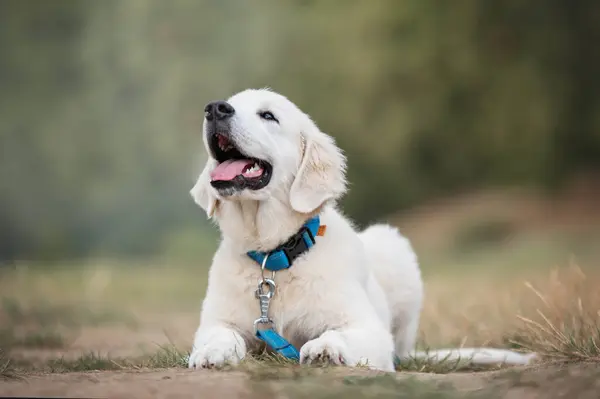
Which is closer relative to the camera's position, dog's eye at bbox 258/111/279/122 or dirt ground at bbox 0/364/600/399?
dirt ground at bbox 0/364/600/399

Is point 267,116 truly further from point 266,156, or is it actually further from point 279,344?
point 279,344

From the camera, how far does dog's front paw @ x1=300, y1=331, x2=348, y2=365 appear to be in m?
3.78

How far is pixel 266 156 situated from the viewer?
4312mm

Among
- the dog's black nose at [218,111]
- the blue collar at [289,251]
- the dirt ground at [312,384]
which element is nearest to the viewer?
the dirt ground at [312,384]

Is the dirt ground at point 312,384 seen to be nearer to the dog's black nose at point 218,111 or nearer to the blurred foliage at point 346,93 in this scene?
the dog's black nose at point 218,111

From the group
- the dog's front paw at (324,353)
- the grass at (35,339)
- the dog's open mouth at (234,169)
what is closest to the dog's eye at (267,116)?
the dog's open mouth at (234,169)

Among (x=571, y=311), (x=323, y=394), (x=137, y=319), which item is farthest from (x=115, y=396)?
(x=137, y=319)

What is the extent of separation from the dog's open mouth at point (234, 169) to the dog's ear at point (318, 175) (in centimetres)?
19

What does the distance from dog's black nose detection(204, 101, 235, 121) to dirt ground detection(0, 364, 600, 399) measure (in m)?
1.31

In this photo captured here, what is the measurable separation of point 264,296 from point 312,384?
1.07 meters

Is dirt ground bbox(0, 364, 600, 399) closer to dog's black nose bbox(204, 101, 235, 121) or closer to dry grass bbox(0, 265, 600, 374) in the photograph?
dry grass bbox(0, 265, 600, 374)

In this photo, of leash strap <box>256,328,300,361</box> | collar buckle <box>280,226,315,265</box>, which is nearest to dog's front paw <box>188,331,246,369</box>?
leash strap <box>256,328,300,361</box>

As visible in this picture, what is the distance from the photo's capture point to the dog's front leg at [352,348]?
3789 millimetres

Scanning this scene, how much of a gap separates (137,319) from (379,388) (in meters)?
5.53
